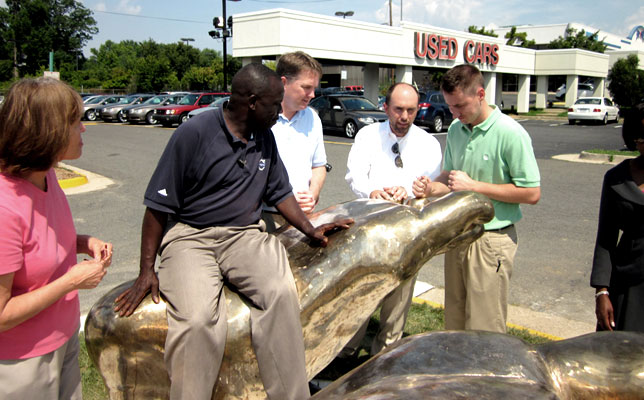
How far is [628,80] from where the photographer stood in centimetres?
3728

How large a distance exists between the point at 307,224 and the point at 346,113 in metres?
17.5

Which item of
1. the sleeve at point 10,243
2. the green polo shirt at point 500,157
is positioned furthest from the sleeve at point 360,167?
the sleeve at point 10,243

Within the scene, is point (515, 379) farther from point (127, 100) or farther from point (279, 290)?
point (127, 100)

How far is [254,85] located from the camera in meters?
2.21

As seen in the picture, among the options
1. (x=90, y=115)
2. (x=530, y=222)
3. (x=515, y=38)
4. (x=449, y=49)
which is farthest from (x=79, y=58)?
(x=530, y=222)

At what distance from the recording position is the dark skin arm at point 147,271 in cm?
204

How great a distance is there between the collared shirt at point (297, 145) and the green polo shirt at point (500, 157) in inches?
38.7

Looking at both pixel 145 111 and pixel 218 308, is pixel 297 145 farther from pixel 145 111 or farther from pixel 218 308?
pixel 145 111

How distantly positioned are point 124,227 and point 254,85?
5.85 meters

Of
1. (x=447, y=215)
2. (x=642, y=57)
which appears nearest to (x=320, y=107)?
(x=447, y=215)

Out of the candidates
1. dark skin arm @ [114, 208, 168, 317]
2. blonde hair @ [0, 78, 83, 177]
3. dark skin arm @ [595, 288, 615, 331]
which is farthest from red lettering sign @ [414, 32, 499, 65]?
blonde hair @ [0, 78, 83, 177]

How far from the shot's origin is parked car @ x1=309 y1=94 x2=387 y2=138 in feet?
62.5

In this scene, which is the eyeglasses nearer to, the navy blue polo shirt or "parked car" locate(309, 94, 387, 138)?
the navy blue polo shirt

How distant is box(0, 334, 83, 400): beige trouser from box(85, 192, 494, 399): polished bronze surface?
10cm
